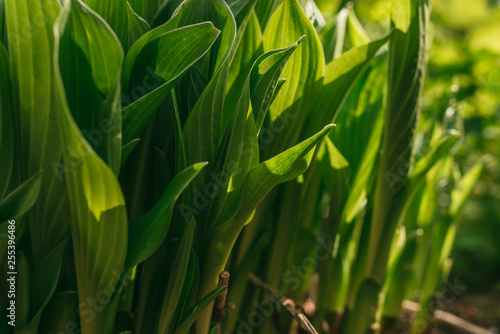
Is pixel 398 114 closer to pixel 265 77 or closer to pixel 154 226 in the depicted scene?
pixel 265 77

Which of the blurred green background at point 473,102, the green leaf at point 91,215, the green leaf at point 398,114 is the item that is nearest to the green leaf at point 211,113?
the green leaf at point 91,215

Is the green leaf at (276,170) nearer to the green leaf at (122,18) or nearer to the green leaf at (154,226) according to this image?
the green leaf at (154,226)

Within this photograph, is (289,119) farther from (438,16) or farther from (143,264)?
(438,16)

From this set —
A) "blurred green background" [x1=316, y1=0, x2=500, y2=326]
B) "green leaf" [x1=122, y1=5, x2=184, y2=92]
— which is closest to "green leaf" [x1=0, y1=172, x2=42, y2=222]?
"green leaf" [x1=122, y1=5, x2=184, y2=92]

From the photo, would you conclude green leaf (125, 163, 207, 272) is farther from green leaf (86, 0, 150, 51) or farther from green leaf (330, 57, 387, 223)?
green leaf (330, 57, 387, 223)

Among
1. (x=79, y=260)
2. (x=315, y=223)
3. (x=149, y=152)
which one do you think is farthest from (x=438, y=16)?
(x=79, y=260)

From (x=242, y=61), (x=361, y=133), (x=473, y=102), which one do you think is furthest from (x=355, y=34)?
(x=473, y=102)
